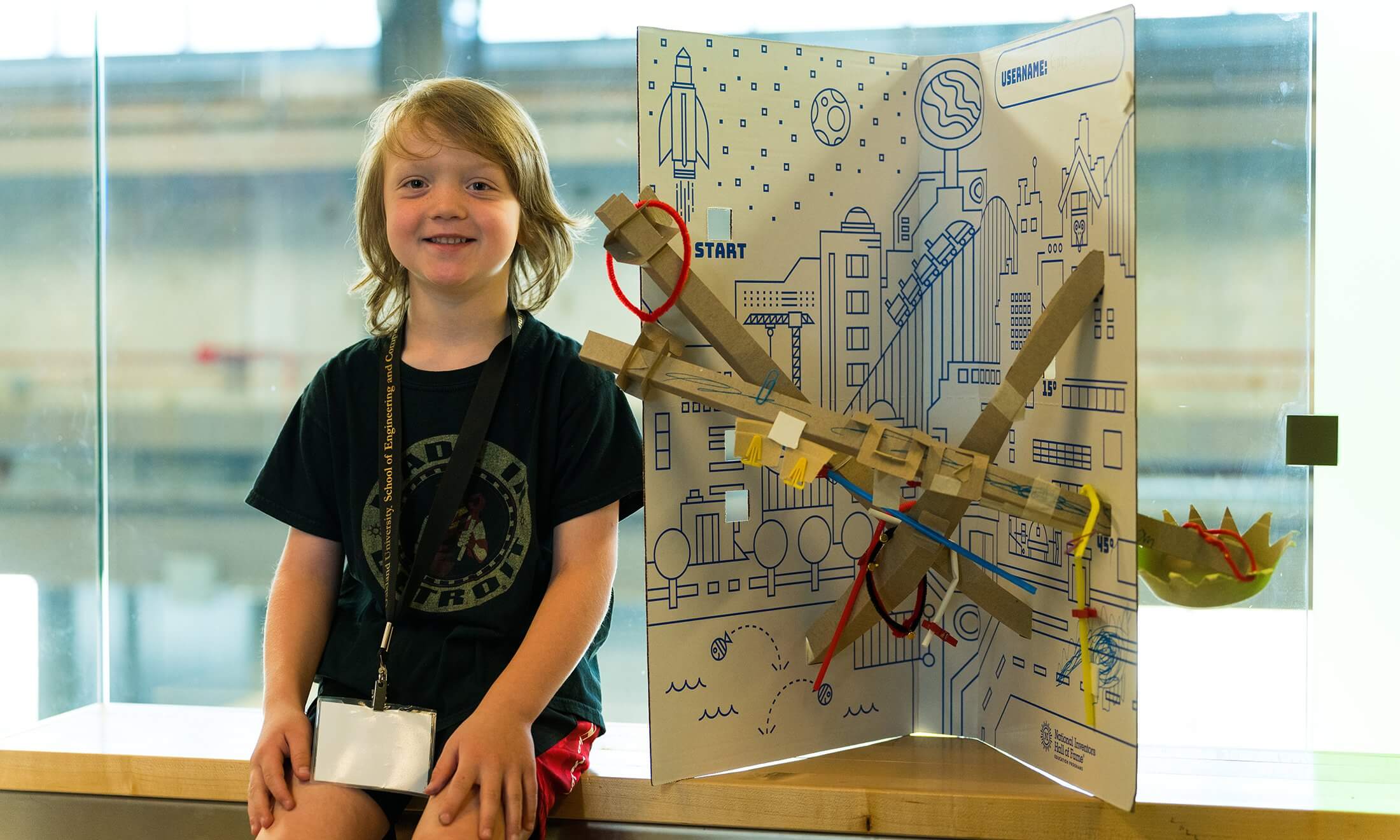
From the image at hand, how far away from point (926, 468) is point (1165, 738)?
0.68 metres

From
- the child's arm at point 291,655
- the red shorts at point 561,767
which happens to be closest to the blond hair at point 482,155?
the child's arm at point 291,655

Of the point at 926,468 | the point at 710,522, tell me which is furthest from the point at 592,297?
the point at 926,468

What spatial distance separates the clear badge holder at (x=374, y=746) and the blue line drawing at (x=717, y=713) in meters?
0.28

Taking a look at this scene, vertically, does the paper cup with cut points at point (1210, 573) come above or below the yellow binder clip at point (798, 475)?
below

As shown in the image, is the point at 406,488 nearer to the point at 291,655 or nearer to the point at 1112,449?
the point at 291,655

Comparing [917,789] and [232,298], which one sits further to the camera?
[232,298]

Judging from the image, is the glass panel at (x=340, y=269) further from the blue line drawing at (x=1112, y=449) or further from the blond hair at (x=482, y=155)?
the blue line drawing at (x=1112, y=449)

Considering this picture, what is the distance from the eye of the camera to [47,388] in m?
1.86

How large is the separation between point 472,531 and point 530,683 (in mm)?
186

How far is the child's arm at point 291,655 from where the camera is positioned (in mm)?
1156

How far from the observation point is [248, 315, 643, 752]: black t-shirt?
1243 millimetres

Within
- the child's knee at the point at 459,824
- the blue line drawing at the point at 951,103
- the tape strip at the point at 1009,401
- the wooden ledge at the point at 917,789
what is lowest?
the wooden ledge at the point at 917,789

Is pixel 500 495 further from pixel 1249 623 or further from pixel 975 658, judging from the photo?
pixel 1249 623

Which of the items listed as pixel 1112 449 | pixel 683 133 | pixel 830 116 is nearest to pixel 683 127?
pixel 683 133
